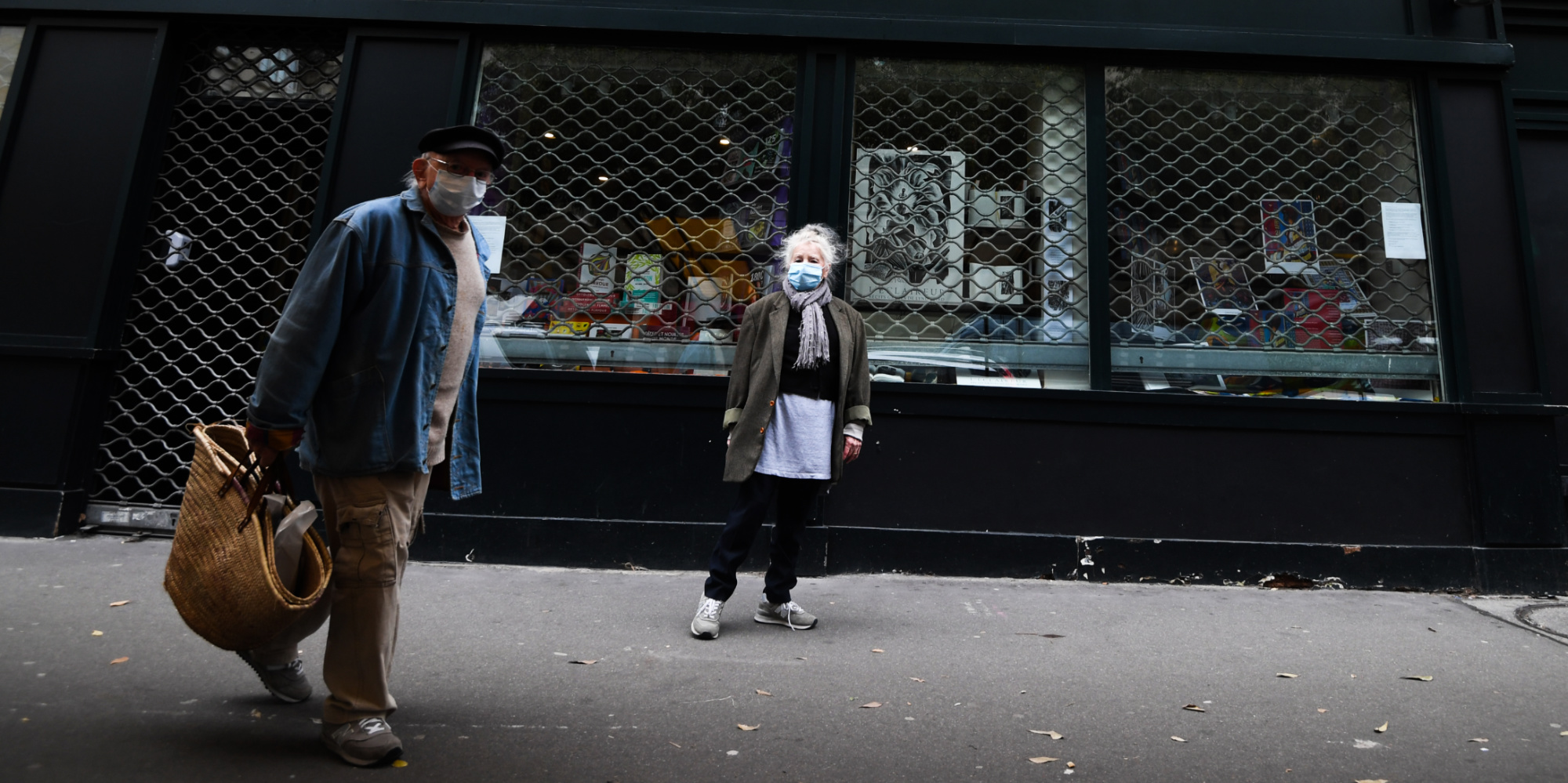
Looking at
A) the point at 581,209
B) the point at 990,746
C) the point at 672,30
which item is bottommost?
the point at 990,746

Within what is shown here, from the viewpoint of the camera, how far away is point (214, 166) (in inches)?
223

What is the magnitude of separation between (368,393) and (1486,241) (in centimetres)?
625

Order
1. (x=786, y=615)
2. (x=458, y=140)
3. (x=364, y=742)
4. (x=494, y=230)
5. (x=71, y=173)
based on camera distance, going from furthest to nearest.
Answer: (x=494, y=230)
(x=71, y=173)
(x=786, y=615)
(x=458, y=140)
(x=364, y=742)

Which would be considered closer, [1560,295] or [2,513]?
[2,513]

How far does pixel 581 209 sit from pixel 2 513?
12.6 feet

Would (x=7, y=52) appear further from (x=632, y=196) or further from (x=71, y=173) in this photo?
(x=632, y=196)

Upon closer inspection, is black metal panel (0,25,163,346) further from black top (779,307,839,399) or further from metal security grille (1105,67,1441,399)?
metal security grille (1105,67,1441,399)

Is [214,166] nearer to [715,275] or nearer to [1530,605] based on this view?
[715,275]

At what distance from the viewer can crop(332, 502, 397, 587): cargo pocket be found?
2.38m

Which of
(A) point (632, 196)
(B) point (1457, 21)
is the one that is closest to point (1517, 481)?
(B) point (1457, 21)

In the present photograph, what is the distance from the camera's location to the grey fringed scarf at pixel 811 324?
3801mm

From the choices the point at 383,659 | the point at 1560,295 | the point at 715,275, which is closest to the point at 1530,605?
the point at 1560,295

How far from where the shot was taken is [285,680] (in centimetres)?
271

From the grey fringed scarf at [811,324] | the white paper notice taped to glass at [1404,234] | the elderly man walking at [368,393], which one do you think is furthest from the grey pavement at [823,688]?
the white paper notice taped to glass at [1404,234]
